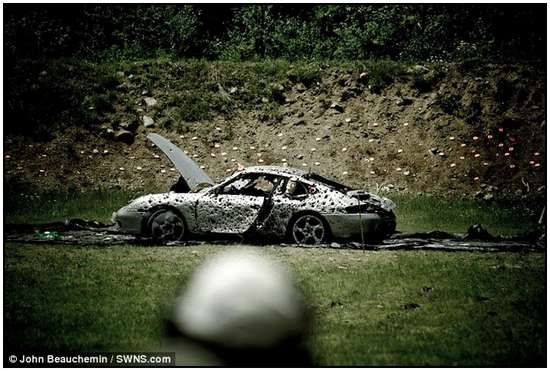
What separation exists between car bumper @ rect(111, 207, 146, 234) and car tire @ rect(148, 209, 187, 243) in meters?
0.17

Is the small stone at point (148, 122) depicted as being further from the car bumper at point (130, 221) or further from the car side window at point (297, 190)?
the car side window at point (297, 190)

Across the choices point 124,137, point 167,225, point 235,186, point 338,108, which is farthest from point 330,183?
point 124,137

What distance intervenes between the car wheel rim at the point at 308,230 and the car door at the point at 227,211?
0.71m

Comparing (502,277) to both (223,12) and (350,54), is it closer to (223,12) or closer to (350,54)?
(350,54)

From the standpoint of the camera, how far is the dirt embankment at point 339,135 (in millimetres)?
19547

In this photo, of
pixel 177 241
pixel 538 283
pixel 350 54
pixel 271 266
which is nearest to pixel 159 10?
pixel 350 54

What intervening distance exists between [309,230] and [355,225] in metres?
0.78

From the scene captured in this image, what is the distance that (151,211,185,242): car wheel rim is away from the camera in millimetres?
11266

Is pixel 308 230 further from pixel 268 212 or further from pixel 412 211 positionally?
pixel 412 211

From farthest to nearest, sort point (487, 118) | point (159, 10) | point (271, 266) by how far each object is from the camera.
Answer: point (159, 10) → point (487, 118) → point (271, 266)

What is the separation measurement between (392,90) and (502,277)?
15160 mm

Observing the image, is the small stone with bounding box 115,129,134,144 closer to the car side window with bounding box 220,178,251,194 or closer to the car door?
the car side window with bounding box 220,178,251,194

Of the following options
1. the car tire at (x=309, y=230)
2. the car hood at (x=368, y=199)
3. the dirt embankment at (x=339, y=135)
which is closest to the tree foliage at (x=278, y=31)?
the dirt embankment at (x=339, y=135)

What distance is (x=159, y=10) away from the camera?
27062 millimetres
